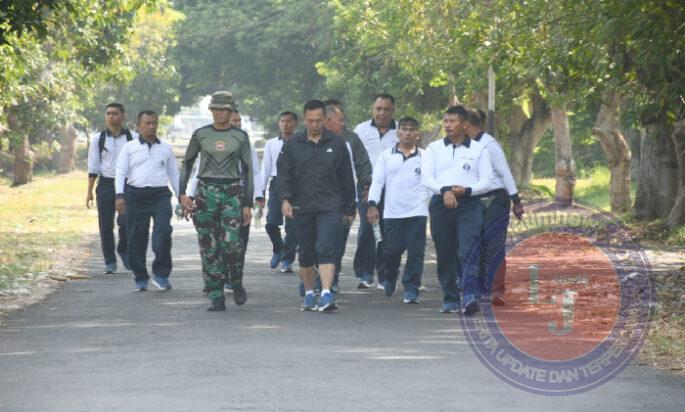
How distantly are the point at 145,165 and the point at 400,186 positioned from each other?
120 inches

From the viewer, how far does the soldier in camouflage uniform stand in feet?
43.6

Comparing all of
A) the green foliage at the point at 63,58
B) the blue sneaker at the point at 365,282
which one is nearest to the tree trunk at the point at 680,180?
the blue sneaker at the point at 365,282

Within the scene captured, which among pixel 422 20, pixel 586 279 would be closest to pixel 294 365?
pixel 586 279

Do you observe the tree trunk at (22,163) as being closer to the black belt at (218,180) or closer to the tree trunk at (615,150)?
the tree trunk at (615,150)

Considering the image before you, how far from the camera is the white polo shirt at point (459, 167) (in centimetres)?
1297

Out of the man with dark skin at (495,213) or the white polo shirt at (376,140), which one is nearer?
the man with dark skin at (495,213)

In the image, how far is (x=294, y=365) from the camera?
31.6 feet

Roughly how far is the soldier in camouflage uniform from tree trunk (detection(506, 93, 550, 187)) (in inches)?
1026

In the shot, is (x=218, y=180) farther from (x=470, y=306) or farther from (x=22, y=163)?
(x=22, y=163)

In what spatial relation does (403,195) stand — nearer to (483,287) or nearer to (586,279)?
(483,287)

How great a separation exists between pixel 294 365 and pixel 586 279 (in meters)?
7.46

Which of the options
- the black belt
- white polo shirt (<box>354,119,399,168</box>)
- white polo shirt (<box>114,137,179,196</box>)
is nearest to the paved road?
the black belt

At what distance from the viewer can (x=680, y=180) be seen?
22.4 m

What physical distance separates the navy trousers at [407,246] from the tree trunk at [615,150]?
42.4 ft
